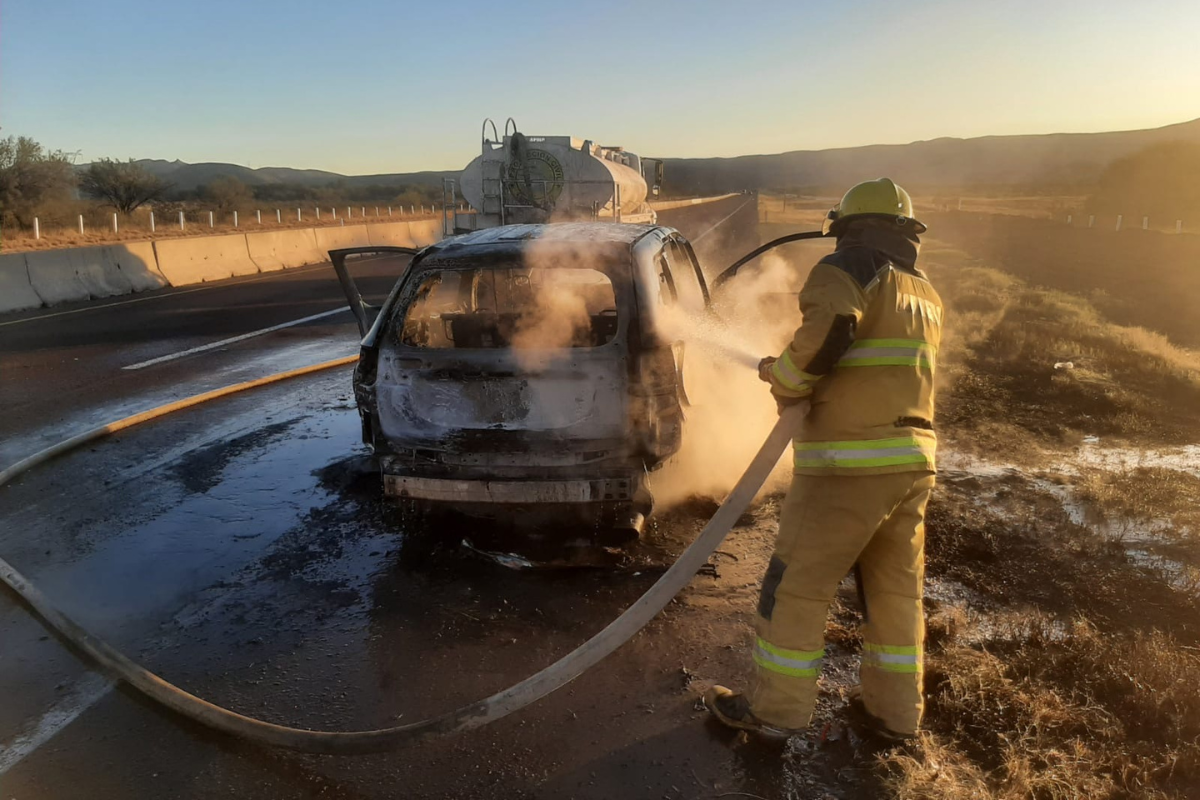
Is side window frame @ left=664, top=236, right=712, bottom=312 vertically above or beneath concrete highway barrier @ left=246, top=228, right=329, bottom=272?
beneath

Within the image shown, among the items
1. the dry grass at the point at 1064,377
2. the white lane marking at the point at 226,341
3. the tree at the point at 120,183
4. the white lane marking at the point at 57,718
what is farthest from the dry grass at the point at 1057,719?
the tree at the point at 120,183

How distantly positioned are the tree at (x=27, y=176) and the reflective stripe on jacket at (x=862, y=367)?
105 ft

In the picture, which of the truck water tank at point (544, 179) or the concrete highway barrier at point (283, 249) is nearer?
the truck water tank at point (544, 179)

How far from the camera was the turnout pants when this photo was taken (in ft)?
9.07

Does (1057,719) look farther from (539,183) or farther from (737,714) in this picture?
(539,183)

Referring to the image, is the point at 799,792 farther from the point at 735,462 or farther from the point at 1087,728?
the point at 735,462

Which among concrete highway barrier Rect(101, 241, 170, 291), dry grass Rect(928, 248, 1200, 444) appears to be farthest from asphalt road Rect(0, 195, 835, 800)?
concrete highway barrier Rect(101, 241, 170, 291)

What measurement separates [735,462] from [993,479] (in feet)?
5.72

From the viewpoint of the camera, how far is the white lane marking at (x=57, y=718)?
9.21 feet

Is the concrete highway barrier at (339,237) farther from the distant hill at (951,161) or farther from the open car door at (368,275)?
the distant hill at (951,161)

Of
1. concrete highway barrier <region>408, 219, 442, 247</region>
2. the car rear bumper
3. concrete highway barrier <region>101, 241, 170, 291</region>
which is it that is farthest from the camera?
concrete highway barrier <region>408, 219, 442, 247</region>

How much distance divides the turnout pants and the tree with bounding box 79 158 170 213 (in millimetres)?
41965

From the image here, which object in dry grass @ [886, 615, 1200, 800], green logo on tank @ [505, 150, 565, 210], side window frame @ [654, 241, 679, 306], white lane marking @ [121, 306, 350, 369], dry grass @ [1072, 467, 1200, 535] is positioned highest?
green logo on tank @ [505, 150, 565, 210]

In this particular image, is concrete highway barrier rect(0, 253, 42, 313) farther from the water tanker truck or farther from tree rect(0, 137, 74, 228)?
tree rect(0, 137, 74, 228)
